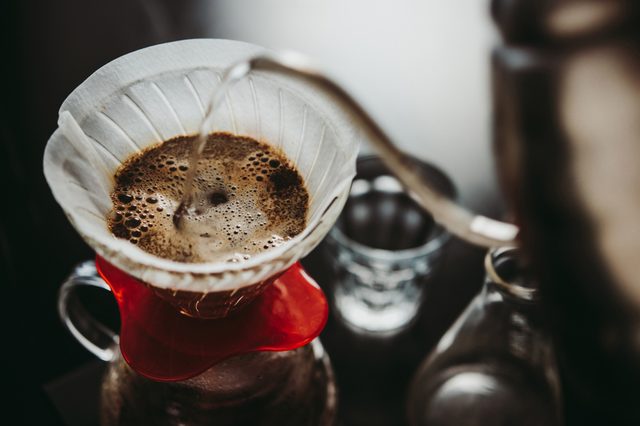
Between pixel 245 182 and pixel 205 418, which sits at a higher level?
pixel 245 182

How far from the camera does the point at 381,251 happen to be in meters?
0.97

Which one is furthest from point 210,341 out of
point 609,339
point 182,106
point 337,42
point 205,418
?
point 337,42

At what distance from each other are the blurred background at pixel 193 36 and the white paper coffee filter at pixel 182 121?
0.31m

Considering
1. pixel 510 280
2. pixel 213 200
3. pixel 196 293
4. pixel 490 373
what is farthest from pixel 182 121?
pixel 490 373

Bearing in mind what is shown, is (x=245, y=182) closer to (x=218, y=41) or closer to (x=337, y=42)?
(x=218, y=41)

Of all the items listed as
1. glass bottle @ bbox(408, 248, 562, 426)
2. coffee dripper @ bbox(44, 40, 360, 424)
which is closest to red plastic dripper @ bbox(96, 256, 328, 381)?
coffee dripper @ bbox(44, 40, 360, 424)

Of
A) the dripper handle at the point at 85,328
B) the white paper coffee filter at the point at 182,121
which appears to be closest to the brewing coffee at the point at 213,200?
the white paper coffee filter at the point at 182,121

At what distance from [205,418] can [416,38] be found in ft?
2.53

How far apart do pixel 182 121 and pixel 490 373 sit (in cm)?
→ 47

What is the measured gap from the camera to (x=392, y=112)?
1.13m

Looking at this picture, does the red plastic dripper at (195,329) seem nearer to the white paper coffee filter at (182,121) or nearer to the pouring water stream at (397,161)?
the white paper coffee filter at (182,121)

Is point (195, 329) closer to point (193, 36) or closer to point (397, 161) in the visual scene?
point (397, 161)

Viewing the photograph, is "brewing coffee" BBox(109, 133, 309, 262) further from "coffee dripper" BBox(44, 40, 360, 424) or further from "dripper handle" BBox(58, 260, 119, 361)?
"dripper handle" BBox(58, 260, 119, 361)

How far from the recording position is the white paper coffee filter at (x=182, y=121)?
1.91ft
